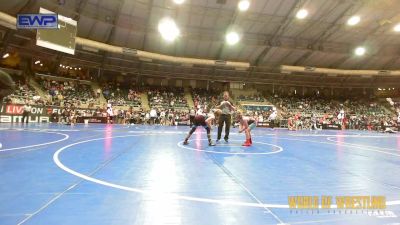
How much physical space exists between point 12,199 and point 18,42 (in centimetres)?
3001

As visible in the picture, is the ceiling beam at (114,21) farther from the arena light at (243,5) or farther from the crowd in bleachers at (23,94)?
the arena light at (243,5)

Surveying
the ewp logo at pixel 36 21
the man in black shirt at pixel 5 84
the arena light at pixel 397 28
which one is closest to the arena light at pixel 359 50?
the arena light at pixel 397 28

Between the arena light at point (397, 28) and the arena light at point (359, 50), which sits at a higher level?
the arena light at point (397, 28)

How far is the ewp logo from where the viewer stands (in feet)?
34.2

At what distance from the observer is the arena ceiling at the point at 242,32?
84.9ft

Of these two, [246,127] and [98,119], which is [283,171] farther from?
[98,119]

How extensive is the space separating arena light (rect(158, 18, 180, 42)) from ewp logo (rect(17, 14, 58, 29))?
1834 centimetres

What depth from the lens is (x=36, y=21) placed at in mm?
10789

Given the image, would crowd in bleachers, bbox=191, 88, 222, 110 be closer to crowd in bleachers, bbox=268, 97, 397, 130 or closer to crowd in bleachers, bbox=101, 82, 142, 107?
crowd in bleachers, bbox=101, 82, 142, 107

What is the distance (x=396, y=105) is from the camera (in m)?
45.9

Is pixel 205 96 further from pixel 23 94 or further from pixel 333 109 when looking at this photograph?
pixel 23 94

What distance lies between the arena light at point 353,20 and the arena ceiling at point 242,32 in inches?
18.7

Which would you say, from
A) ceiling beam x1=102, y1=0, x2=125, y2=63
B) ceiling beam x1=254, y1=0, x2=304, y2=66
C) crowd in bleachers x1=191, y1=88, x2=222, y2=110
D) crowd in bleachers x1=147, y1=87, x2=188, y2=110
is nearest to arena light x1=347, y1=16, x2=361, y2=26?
ceiling beam x1=254, y1=0, x2=304, y2=66

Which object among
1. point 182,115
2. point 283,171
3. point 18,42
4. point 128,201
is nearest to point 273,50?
point 182,115
